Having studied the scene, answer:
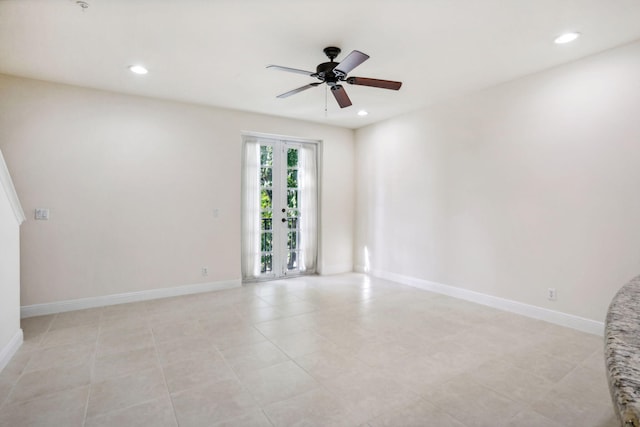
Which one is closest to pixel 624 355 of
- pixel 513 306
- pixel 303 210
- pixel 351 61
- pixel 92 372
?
pixel 351 61

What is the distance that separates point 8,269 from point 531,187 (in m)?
5.19

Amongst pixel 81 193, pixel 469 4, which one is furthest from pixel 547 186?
pixel 81 193

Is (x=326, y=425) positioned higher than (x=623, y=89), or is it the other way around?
(x=623, y=89)

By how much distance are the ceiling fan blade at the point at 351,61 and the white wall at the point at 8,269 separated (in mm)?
2782

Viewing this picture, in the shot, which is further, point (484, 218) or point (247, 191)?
point (247, 191)

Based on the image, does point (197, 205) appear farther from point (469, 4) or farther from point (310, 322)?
point (469, 4)

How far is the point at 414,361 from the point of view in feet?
8.98

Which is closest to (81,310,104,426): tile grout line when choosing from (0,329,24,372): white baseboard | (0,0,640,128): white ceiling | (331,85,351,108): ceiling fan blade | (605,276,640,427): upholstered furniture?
(0,329,24,372): white baseboard

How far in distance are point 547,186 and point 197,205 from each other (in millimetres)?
4480

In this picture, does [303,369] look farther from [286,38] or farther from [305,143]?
[305,143]

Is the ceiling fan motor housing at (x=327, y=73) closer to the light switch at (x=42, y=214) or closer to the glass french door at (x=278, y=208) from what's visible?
the glass french door at (x=278, y=208)

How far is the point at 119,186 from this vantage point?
4.31m

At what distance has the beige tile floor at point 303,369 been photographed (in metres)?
2.06

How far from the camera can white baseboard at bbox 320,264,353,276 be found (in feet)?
20.0
